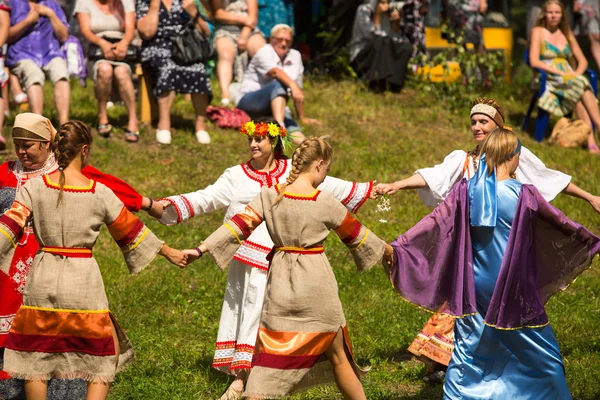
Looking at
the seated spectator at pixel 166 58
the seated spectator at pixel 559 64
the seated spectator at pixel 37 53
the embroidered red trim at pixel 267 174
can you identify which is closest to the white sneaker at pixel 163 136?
the seated spectator at pixel 166 58

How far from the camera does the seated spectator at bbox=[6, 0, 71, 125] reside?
9.98 metres

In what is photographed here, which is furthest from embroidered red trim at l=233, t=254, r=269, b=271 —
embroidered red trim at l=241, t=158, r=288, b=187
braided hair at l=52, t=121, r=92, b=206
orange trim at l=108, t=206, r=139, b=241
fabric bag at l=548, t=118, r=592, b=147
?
fabric bag at l=548, t=118, r=592, b=147

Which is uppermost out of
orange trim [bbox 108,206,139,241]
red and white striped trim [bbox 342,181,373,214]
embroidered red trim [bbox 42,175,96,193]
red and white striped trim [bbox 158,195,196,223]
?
embroidered red trim [bbox 42,175,96,193]

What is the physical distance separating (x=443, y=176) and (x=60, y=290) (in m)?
2.47

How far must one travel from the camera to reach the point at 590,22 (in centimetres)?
1370

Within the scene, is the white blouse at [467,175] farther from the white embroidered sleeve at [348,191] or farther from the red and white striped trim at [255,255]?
the red and white striped trim at [255,255]

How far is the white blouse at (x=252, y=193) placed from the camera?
20.2 feet

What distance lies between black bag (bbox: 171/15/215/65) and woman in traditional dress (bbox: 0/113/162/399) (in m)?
5.03

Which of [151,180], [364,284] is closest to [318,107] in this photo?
[151,180]

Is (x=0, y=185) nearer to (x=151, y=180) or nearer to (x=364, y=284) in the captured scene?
(x=364, y=284)

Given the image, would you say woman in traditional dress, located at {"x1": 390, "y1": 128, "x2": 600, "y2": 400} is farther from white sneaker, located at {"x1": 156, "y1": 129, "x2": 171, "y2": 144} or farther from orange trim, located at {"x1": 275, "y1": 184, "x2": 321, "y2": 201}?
white sneaker, located at {"x1": 156, "y1": 129, "x2": 171, "y2": 144}

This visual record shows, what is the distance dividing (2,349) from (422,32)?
9.34m

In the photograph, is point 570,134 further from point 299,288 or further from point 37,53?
point 299,288

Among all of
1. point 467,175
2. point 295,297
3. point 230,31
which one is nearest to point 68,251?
point 295,297
